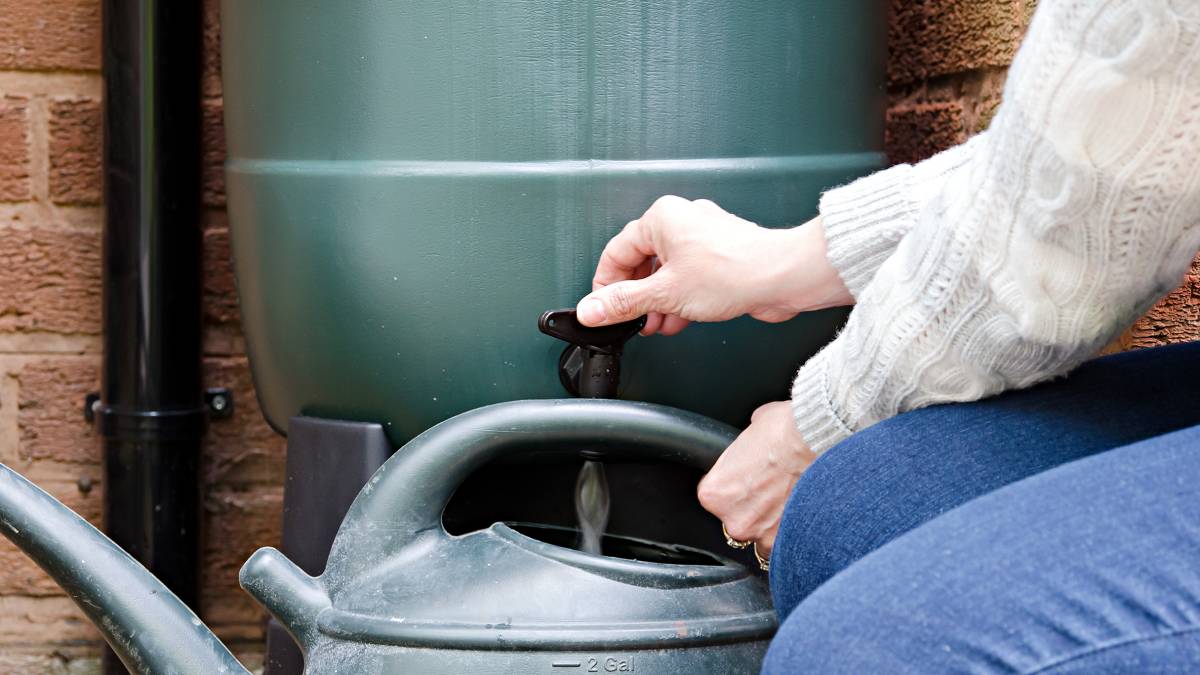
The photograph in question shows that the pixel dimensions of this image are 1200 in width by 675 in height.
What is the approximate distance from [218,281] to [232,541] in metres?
0.33

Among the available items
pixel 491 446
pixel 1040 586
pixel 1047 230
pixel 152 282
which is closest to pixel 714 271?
pixel 491 446

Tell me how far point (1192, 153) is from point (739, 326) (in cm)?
51

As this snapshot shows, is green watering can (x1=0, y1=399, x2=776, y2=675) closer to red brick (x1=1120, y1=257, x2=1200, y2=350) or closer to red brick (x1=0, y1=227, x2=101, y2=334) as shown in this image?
red brick (x1=1120, y1=257, x2=1200, y2=350)

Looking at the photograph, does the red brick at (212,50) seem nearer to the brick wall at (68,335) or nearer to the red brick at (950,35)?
the brick wall at (68,335)

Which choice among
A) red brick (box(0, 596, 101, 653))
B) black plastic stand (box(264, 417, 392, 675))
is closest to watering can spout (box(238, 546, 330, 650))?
black plastic stand (box(264, 417, 392, 675))

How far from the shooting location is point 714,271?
0.85 m

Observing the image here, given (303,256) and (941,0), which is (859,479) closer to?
(303,256)

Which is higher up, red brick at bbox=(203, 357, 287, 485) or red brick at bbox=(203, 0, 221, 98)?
red brick at bbox=(203, 0, 221, 98)

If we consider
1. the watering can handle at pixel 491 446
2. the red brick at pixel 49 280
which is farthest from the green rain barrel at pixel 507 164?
the red brick at pixel 49 280

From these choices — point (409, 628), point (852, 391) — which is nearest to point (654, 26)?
point (852, 391)

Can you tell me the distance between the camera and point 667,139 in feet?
3.14

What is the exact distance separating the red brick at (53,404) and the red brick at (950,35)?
3.27 feet

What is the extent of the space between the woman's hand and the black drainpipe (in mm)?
791

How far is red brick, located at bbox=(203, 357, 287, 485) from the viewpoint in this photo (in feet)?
4.98
